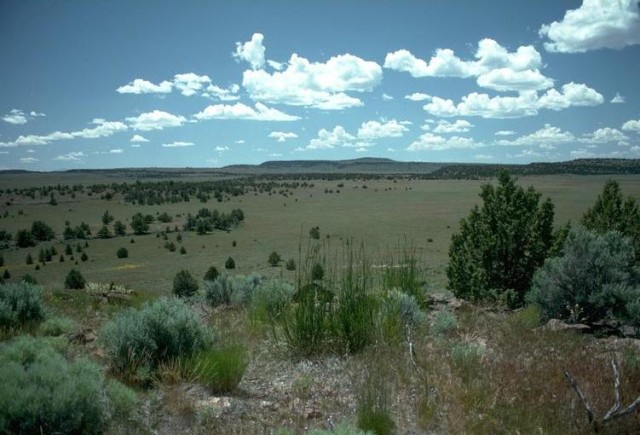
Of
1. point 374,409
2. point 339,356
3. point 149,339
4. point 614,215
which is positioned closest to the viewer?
point 374,409

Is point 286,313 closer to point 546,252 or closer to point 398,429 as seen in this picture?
point 398,429

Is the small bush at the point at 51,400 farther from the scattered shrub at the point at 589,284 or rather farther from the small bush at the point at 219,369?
the scattered shrub at the point at 589,284

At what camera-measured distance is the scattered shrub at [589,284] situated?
23.6 ft

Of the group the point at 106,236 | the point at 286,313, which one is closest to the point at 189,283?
the point at 286,313

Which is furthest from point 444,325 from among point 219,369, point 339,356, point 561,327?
point 219,369

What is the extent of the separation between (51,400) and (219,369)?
5.18 feet

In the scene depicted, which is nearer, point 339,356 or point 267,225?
point 339,356

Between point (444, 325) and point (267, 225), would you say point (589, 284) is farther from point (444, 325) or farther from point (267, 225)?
point (267, 225)

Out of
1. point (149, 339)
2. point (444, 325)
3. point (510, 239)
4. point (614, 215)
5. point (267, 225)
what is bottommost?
point (267, 225)

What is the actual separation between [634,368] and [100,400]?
16.4 ft

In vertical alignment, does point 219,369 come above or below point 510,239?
above

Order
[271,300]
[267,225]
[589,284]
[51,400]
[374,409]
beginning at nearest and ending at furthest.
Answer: [51,400] → [374,409] → [589,284] → [271,300] → [267,225]

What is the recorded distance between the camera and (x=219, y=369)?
4863 mm

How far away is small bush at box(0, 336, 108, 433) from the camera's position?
3529 mm
